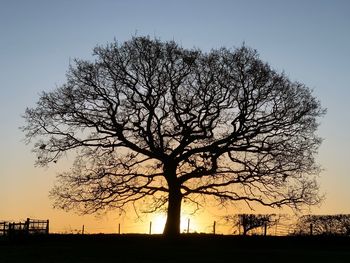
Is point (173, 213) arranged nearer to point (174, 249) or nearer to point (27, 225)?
point (174, 249)

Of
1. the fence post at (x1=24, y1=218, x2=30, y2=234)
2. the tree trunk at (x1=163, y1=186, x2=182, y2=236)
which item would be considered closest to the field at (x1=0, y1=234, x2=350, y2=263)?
the tree trunk at (x1=163, y1=186, x2=182, y2=236)

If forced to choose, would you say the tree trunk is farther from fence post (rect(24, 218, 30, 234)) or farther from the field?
fence post (rect(24, 218, 30, 234))

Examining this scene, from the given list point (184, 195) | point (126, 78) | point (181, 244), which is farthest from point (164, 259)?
point (126, 78)

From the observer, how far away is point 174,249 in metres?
39.2

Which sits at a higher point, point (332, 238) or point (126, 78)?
point (126, 78)

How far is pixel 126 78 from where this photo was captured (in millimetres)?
47250

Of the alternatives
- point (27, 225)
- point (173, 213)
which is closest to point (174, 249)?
point (173, 213)

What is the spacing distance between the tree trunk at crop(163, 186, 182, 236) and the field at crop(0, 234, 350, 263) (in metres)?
0.93

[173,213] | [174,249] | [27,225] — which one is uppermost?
[173,213]

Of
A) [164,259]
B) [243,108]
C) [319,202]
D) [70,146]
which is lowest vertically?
[164,259]

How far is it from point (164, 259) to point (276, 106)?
17.1 metres

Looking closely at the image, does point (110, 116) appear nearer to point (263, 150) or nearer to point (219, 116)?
point (219, 116)

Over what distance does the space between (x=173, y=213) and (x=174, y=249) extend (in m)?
7.96

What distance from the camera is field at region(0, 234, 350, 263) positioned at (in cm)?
3506
